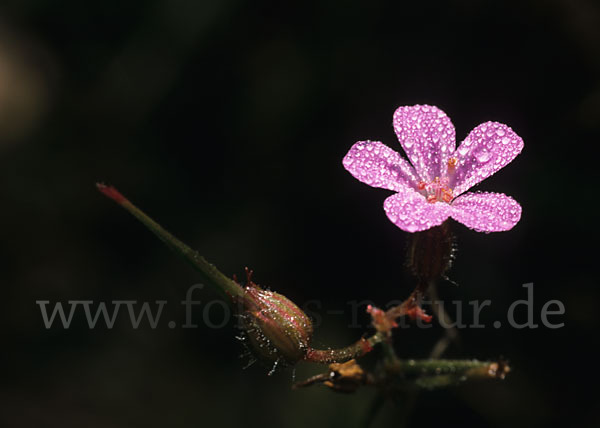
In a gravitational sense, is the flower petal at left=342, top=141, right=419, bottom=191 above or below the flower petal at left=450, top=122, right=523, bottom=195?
below

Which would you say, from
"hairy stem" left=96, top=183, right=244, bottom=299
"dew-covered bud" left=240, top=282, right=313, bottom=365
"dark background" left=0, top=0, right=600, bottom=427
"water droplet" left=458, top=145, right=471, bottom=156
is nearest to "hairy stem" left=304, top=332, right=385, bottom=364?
"dew-covered bud" left=240, top=282, right=313, bottom=365

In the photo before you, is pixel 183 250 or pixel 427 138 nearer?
pixel 183 250

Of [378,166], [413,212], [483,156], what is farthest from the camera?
[483,156]

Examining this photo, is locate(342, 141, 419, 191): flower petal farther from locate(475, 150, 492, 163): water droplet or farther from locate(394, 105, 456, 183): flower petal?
locate(475, 150, 492, 163): water droplet

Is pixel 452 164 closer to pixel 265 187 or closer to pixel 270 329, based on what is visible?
pixel 270 329

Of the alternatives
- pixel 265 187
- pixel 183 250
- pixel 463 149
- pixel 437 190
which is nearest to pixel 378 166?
pixel 437 190

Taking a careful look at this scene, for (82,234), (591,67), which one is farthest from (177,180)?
(591,67)

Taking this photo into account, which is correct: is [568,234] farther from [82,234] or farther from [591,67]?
[82,234]
